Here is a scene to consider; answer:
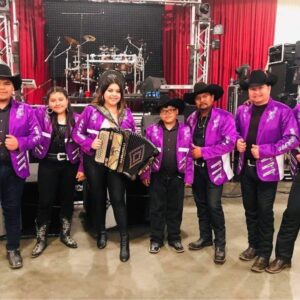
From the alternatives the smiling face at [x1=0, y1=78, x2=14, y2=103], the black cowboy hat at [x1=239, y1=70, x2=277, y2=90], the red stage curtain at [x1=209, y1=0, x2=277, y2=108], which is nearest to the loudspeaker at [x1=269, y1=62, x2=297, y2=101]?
the red stage curtain at [x1=209, y1=0, x2=277, y2=108]

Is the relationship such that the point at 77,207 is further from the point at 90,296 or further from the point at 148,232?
the point at 90,296

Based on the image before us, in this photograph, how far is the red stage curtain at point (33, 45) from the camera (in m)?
6.45

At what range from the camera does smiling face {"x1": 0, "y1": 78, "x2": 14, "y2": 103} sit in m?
2.60

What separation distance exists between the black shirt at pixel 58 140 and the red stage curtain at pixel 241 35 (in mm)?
4703

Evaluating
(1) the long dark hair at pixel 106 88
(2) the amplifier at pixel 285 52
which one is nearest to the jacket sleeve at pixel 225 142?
(1) the long dark hair at pixel 106 88

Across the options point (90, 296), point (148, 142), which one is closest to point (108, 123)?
point (148, 142)

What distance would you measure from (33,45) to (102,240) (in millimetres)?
4664

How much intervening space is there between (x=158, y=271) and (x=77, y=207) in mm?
1799

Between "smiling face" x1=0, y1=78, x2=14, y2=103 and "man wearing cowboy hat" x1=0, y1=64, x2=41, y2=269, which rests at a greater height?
"smiling face" x1=0, y1=78, x2=14, y2=103

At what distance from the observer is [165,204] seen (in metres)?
3.11

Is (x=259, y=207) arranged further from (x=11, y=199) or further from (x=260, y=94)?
(x=11, y=199)

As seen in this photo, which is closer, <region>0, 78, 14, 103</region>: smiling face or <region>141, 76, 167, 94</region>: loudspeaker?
<region>0, 78, 14, 103</region>: smiling face

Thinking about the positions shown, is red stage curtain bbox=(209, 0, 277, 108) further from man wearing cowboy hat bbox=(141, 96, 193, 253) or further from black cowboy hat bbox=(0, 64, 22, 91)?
black cowboy hat bbox=(0, 64, 22, 91)

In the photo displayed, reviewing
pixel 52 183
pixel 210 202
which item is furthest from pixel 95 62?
pixel 210 202
